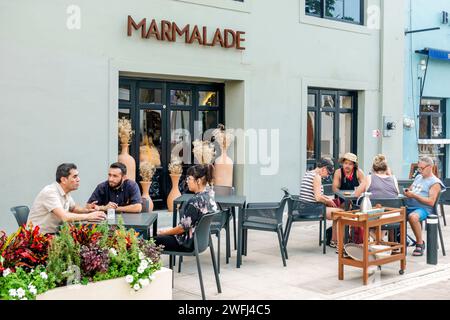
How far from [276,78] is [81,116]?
13.7 ft

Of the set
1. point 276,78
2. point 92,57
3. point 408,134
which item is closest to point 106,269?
point 92,57

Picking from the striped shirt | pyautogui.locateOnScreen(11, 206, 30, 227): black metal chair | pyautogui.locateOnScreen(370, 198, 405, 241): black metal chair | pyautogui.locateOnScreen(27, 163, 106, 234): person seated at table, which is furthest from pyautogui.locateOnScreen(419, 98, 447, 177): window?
pyautogui.locateOnScreen(11, 206, 30, 227): black metal chair

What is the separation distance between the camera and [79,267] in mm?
4352

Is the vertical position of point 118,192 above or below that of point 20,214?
above

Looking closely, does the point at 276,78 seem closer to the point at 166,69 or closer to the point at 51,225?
the point at 166,69

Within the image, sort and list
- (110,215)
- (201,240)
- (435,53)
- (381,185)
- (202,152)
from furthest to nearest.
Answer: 1. (435,53)
2. (202,152)
3. (381,185)
4. (110,215)
5. (201,240)

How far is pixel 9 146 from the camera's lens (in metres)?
8.36

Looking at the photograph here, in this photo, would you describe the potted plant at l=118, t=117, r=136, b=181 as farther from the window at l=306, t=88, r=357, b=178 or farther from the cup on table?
the window at l=306, t=88, r=357, b=178

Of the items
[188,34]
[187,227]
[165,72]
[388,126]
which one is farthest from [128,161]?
[388,126]

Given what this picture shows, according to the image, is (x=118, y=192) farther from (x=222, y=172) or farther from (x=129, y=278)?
(x=222, y=172)

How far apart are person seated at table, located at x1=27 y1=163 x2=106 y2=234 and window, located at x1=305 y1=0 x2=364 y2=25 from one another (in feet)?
25.3

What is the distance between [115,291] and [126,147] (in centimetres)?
560

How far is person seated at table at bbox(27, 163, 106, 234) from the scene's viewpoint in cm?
584

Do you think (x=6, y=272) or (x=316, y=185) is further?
(x=316, y=185)
